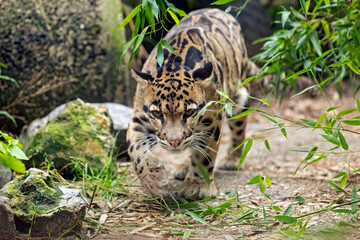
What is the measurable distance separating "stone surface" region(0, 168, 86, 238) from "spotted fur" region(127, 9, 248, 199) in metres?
0.92

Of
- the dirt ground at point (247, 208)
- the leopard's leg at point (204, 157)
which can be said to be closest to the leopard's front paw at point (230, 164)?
the dirt ground at point (247, 208)

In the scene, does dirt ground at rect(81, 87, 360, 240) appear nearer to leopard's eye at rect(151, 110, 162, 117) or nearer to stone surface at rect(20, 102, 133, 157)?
stone surface at rect(20, 102, 133, 157)

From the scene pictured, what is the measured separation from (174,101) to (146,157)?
24.5 inches

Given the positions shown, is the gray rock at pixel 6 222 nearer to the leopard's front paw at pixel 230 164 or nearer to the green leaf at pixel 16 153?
the green leaf at pixel 16 153

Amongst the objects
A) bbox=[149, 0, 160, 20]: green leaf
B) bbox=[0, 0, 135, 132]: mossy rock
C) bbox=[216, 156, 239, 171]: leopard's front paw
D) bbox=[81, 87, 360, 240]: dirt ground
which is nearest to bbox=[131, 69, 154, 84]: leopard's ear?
bbox=[149, 0, 160, 20]: green leaf

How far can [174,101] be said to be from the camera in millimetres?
3965

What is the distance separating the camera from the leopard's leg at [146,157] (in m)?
4.21

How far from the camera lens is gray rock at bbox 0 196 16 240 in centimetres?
292

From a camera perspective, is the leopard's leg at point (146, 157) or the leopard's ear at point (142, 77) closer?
the leopard's ear at point (142, 77)

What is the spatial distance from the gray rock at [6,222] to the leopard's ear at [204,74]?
6.37ft

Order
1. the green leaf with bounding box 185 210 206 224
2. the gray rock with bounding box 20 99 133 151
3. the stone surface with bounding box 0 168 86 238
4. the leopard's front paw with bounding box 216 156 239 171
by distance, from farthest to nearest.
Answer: the leopard's front paw with bounding box 216 156 239 171 < the gray rock with bounding box 20 99 133 151 < the green leaf with bounding box 185 210 206 224 < the stone surface with bounding box 0 168 86 238

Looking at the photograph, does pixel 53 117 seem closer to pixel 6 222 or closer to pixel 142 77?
pixel 142 77

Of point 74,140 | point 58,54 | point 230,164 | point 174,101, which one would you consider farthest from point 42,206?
point 58,54

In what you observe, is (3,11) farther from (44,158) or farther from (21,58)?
(44,158)
